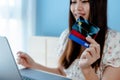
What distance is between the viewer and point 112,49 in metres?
1.10

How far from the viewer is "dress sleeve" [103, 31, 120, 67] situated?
41.7 inches

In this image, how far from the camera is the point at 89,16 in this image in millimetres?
1097

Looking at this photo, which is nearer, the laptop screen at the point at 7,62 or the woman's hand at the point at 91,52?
the laptop screen at the point at 7,62

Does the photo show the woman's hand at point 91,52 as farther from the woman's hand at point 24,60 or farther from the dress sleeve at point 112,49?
the woman's hand at point 24,60

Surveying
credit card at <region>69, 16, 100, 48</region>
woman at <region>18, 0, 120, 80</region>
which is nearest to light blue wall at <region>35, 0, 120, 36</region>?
woman at <region>18, 0, 120, 80</region>

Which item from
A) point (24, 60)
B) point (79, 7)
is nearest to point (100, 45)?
point (79, 7)

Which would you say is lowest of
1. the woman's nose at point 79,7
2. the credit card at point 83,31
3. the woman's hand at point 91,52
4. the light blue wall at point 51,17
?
the light blue wall at point 51,17

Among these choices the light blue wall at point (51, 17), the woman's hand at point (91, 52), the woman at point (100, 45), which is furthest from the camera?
the light blue wall at point (51, 17)

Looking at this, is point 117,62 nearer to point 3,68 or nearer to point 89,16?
point 89,16

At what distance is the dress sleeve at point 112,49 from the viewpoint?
106 centimetres

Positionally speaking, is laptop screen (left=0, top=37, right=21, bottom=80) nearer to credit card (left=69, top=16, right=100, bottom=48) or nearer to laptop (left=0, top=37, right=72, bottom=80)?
laptop (left=0, top=37, right=72, bottom=80)

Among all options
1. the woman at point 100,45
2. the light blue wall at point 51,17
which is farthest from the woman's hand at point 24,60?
the light blue wall at point 51,17

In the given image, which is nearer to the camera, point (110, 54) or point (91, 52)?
point (91, 52)

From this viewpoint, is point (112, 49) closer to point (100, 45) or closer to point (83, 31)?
point (100, 45)
